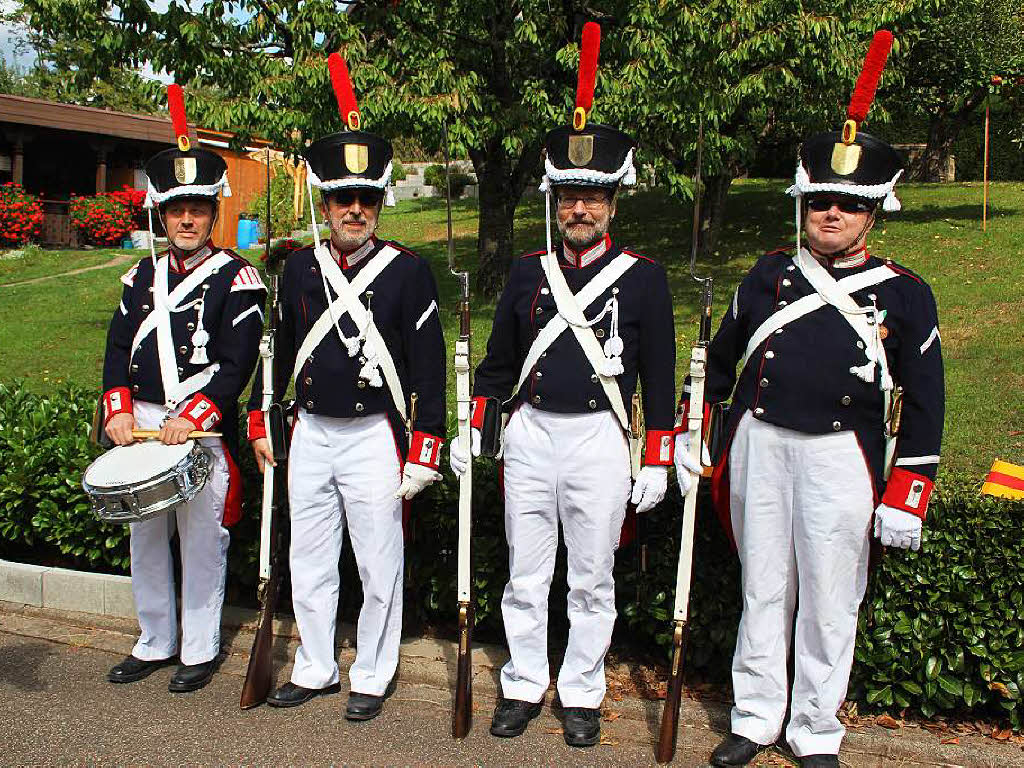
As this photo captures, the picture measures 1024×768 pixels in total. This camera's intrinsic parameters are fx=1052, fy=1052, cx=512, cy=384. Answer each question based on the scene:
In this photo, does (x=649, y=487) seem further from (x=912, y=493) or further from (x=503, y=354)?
(x=912, y=493)

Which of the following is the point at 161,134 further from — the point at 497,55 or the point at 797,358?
the point at 797,358

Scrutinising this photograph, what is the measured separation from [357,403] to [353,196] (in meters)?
0.86

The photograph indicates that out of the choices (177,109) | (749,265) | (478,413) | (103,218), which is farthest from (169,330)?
(103,218)

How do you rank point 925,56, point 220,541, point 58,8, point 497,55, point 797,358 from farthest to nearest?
point 925,56 < point 497,55 < point 58,8 < point 220,541 < point 797,358

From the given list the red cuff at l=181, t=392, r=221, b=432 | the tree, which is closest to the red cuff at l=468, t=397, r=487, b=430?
the red cuff at l=181, t=392, r=221, b=432

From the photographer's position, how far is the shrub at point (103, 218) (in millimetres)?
22891

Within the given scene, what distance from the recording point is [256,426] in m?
4.64

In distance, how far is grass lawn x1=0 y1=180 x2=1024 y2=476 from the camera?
884 cm

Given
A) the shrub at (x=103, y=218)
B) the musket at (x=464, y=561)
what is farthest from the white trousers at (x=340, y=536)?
the shrub at (x=103, y=218)

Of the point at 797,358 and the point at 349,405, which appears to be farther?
the point at 349,405

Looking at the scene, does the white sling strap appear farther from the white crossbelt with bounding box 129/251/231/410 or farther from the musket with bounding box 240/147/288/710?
the white crossbelt with bounding box 129/251/231/410

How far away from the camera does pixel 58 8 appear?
1031 cm

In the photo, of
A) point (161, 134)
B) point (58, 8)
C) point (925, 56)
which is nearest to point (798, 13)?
point (58, 8)

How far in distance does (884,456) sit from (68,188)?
26.7 metres
